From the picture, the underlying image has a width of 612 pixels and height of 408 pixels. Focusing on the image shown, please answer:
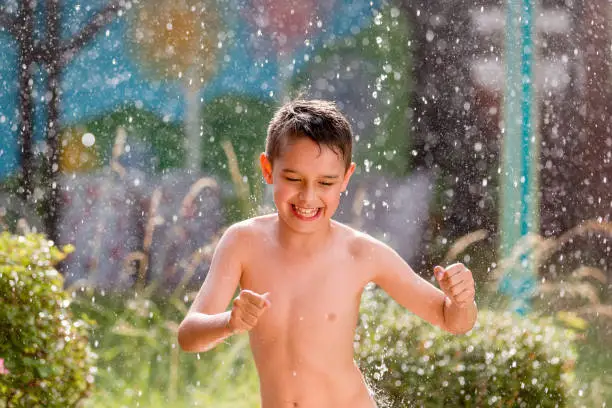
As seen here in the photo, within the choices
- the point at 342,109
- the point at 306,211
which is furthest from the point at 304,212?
the point at 342,109

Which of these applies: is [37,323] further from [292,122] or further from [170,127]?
[170,127]

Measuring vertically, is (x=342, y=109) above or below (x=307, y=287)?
above

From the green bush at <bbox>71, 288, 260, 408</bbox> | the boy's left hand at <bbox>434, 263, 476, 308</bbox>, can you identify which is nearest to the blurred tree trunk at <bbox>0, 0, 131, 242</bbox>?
the green bush at <bbox>71, 288, 260, 408</bbox>

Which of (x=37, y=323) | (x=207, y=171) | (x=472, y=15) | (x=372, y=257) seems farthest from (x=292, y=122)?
(x=472, y=15)

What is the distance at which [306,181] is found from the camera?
2.49 m

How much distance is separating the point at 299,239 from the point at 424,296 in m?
0.38

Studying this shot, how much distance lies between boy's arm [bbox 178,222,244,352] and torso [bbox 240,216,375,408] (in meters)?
0.05

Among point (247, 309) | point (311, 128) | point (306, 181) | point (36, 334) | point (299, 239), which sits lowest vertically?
point (247, 309)

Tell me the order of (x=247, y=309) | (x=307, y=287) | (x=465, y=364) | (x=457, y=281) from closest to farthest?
(x=247, y=309) < (x=457, y=281) < (x=307, y=287) < (x=465, y=364)

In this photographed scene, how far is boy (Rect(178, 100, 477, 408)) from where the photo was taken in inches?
98.4

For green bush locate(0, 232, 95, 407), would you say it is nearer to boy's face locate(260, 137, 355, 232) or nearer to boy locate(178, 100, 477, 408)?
boy locate(178, 100, 477, 408)

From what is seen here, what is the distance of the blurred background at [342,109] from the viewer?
7211mm

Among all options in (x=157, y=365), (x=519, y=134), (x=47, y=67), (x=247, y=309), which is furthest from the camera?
(x=519, y=134)

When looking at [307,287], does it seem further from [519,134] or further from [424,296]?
[519,134]
